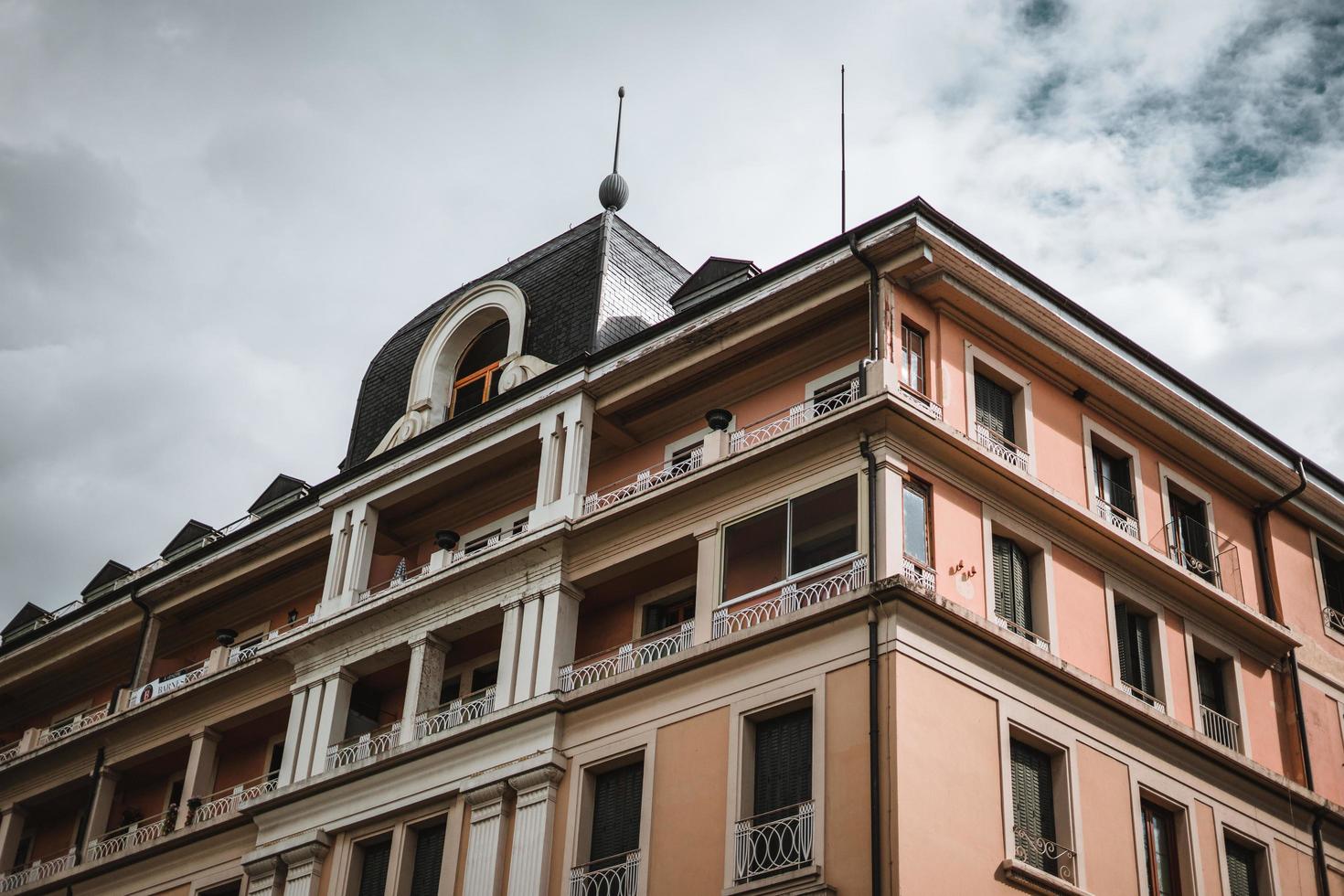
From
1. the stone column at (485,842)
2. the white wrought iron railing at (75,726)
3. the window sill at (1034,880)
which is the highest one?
the white wrought iron railing at (75,726)

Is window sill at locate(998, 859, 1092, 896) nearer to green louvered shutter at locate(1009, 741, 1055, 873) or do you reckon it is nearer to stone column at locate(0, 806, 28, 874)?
green louvered shutter at locate(1009, 741, 1055, 873)

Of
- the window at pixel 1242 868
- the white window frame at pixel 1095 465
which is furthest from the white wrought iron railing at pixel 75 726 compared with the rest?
the window at pixel 1242 868

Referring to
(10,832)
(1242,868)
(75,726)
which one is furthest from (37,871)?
(1242,868)

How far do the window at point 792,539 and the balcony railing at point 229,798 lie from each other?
36.9 ft

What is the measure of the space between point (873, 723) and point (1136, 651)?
25.4ft

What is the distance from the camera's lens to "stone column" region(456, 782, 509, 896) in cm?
3022

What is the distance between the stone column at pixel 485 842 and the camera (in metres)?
30.2

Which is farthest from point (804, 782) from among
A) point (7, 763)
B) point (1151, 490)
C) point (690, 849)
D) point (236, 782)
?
point (7, 763)

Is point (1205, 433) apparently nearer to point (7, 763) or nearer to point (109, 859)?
point (109, 859)

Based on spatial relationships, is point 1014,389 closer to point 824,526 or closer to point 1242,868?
point 824,526

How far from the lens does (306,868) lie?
3369cm

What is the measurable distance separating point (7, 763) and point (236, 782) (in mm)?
7562

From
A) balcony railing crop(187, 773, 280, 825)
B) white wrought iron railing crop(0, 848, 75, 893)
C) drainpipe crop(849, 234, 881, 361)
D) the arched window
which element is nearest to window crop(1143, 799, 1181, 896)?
drainpipe crop(849, 234, 881, 361)

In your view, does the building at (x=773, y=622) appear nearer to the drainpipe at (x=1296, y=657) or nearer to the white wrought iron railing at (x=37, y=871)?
the drainpipe at (x=1296, y=657)
